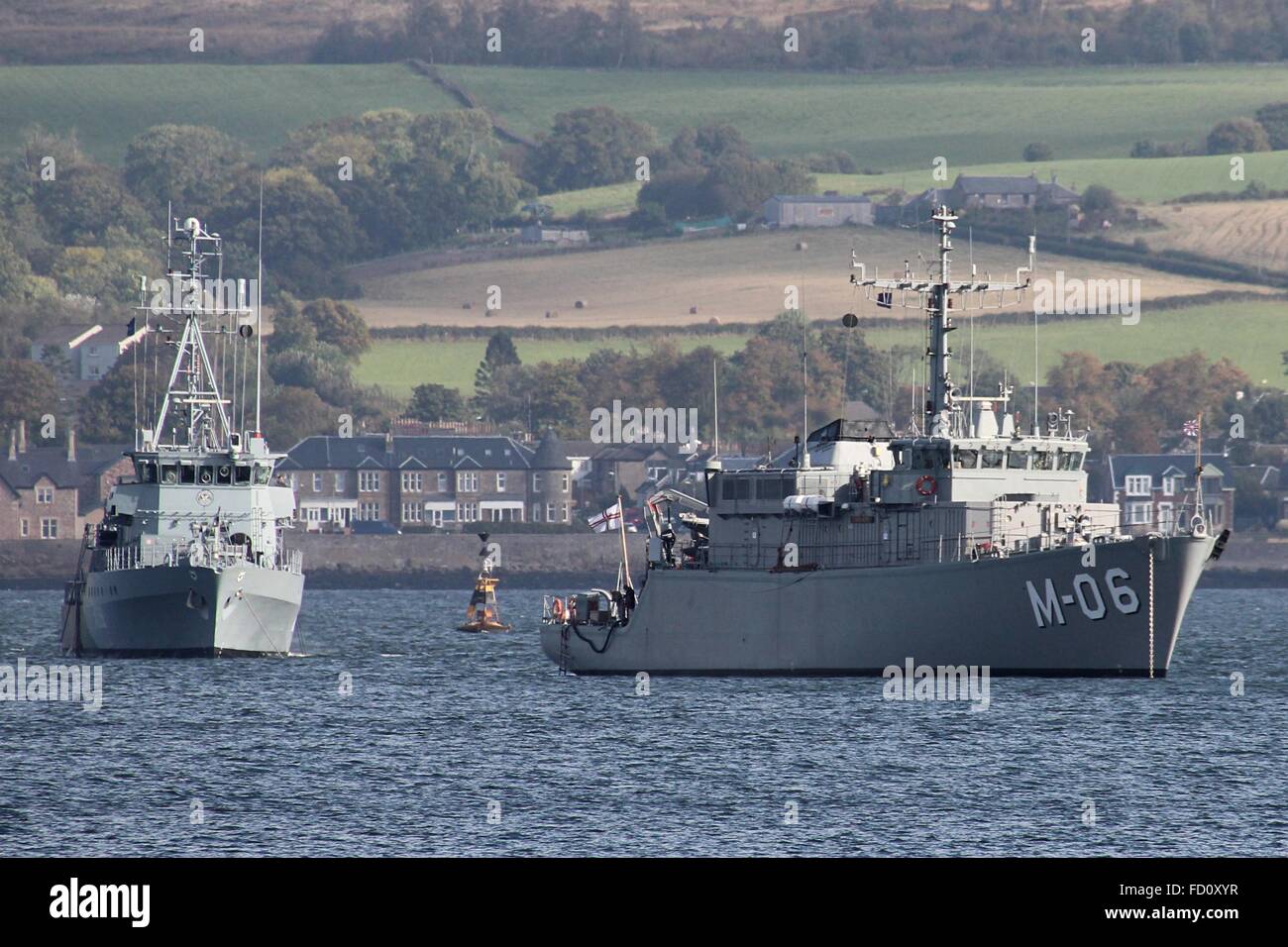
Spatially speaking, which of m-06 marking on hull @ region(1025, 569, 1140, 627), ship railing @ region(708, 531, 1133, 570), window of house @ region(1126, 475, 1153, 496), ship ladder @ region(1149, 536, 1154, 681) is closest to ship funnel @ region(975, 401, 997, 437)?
ship railing @ region(708, 531, 1133, 570)

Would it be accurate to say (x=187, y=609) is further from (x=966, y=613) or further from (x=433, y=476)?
(x=433, y=476)

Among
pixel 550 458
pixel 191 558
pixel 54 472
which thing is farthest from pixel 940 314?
pixel 550 458

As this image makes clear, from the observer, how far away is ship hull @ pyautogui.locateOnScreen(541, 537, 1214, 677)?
52812 millimetres

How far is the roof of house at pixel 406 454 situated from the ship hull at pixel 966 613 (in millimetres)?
113323

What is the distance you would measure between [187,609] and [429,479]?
104715 millimetres

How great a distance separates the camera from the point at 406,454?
564 feet

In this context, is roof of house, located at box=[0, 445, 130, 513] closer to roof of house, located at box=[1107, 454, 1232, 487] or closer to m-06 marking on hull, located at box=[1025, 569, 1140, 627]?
roof of house, located at box=[1107, 454, 1232, 487]

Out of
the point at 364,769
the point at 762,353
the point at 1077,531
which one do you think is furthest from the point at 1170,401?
the point at 364,769

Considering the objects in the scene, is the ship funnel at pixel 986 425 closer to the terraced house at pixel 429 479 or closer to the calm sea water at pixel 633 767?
the calm sea water at pixel 633 767
